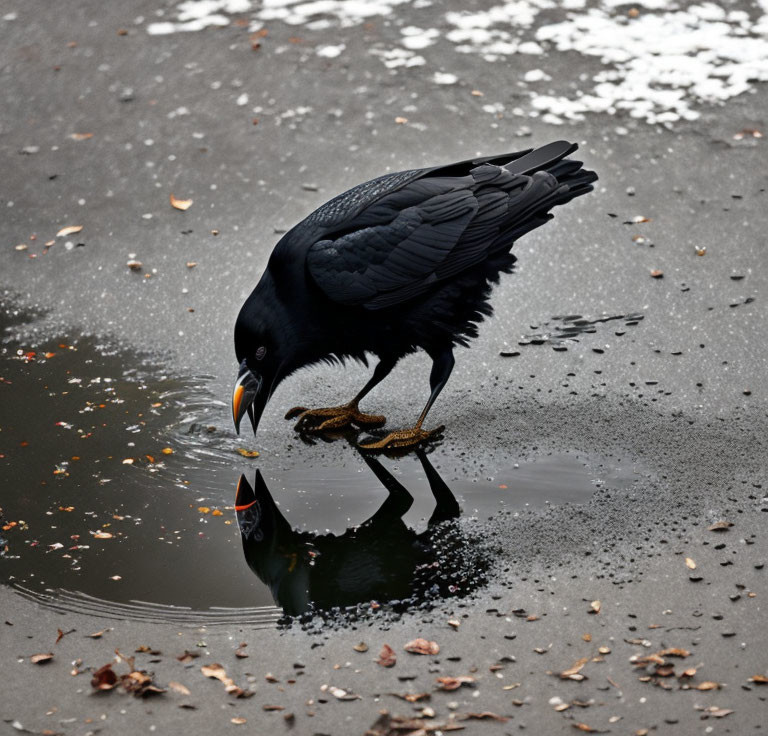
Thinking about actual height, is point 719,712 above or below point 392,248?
below

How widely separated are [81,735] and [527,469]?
205 cm

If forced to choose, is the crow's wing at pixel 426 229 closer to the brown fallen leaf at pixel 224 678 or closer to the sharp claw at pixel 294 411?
the sharp claw at pixel 294 411

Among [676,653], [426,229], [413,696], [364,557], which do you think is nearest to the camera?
[413,696]

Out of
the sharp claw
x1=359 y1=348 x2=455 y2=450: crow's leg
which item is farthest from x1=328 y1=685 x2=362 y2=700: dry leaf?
the sharp claw

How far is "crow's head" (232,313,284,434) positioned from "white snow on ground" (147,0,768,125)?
10.8 feet

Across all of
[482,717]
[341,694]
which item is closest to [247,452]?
[341,694]

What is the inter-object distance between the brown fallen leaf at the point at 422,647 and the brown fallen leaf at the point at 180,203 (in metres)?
3.63

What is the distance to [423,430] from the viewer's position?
461cm

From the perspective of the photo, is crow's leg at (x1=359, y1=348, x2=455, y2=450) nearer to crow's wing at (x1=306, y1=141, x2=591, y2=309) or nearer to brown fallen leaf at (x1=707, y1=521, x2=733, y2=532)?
crow's wing at (x1=306, y1=141, x2=591, y2=309)

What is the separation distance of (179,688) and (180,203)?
3.69 meters

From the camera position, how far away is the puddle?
12.3 ft

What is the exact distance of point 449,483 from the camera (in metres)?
4.32

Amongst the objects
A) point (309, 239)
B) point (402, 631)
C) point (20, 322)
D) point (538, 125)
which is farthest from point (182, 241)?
point (402, 631)

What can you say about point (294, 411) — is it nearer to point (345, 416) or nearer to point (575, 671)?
point (345, 416)
